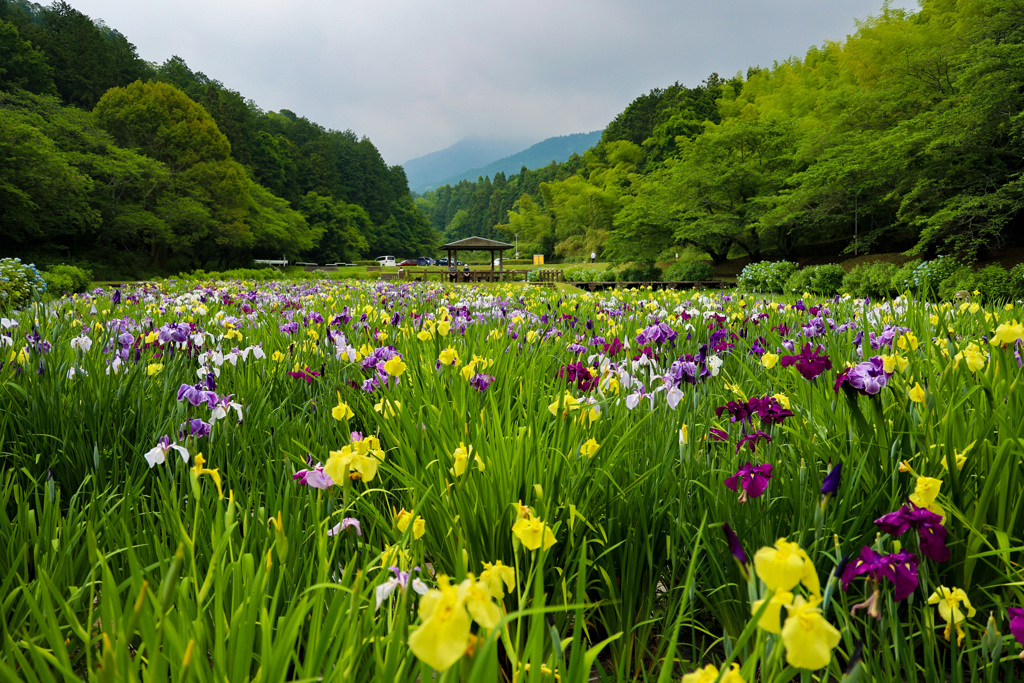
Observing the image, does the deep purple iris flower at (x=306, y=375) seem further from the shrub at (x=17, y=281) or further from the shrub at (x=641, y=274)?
the shrub at (x=641, y=274)

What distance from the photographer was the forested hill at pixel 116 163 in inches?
933

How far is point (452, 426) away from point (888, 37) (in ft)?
90.6

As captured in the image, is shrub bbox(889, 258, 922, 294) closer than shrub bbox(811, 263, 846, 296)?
Yes

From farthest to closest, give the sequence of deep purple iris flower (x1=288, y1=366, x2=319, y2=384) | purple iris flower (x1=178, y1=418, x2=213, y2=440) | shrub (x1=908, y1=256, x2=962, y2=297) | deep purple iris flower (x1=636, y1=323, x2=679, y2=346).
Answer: shrub (x1=908, y1=256, x2=962, y2=297) < deep purple iris flower (x1=636, y1=323, x2=679, y2=346) < deep purple iris flower (x1=288, y1=366, x2=319, y2=384) < purple iris flower (x1=178, y1=418, x2=213, y2=440)

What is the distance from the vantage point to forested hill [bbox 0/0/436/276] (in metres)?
23.7

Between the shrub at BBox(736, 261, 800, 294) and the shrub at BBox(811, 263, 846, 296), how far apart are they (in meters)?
0.91

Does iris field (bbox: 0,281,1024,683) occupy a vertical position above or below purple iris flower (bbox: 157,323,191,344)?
below

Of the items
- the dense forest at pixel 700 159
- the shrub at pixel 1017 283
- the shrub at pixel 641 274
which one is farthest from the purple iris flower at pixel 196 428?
the shrub at pixel 641 274

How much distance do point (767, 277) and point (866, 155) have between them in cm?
571

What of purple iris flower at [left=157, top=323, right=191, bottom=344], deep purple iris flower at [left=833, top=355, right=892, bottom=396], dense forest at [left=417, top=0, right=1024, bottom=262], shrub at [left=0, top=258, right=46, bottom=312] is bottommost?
deep purple iris flower at [left=833, top=355, right=892, bottom=396]

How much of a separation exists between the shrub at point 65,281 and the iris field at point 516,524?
1066cm

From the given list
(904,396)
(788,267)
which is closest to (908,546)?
(904,396)

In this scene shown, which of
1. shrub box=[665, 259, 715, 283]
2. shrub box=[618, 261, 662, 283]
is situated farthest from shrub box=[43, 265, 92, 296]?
shrub box=[618, 261, 662, 283]

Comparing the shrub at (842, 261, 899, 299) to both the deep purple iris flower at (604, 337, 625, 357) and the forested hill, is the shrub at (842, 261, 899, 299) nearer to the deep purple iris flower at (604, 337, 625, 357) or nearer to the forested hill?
the deep purple iris flower at (604, 337, 625, 357)
